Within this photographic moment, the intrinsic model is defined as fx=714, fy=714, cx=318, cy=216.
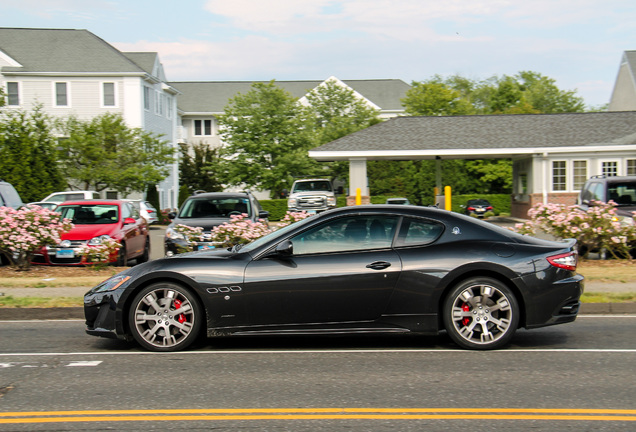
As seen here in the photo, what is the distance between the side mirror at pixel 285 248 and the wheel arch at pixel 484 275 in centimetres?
154

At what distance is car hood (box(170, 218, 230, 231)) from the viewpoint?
49.0 ft

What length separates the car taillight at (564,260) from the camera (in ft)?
23.4

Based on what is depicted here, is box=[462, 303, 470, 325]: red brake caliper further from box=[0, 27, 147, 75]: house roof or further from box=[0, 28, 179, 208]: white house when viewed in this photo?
box=[0, 27, 147, 75]: house roof

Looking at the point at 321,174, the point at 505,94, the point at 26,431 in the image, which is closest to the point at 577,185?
the point at 321,174

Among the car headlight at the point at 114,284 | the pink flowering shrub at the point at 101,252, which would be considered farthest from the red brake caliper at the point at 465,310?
the pink flowering shrub at the point at 101,252

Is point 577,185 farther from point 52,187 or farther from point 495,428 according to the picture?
point 495,428

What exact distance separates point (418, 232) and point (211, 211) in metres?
9.33

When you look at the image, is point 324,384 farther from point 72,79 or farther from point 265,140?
point 265,140

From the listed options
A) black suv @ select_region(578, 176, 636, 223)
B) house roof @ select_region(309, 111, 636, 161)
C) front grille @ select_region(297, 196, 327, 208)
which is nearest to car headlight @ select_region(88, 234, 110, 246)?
black suv @ select_region(578, 176, 636, 223)

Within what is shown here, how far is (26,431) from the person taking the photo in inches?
187

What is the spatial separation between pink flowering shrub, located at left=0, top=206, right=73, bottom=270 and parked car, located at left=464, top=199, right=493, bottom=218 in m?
32.6

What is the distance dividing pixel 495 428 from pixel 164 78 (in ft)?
163

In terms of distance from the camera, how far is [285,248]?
7035mm

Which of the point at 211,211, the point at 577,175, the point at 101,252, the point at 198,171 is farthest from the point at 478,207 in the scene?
the point at 101,252
